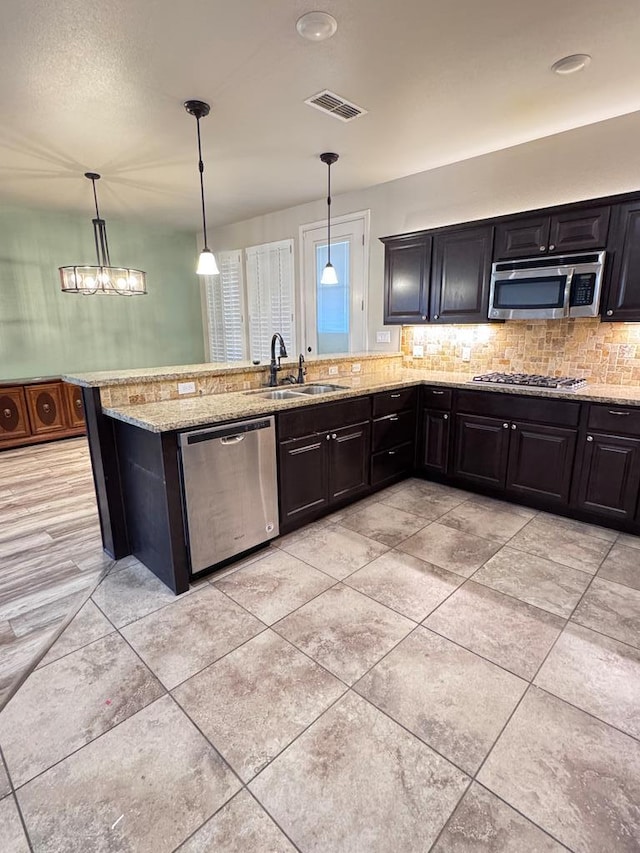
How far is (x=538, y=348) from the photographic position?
11.9ft

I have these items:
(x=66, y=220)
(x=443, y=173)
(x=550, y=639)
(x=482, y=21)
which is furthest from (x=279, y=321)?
(x=550, y=639)

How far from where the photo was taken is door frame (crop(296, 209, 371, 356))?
4.54 m

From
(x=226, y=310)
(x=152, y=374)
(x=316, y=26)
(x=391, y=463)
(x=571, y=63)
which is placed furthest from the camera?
(x=226, y=310)

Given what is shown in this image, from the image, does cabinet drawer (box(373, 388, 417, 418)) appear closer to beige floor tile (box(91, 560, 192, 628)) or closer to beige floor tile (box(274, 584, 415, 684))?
beige floor tile (box(274, 584, 415, 684))

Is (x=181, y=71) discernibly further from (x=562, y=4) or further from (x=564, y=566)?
(x=564, y=566)

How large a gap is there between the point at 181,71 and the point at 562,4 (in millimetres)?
1850

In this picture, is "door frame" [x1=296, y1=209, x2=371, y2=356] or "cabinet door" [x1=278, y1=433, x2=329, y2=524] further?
"door frame" [x1=296, y1=209, x2=371, y2=356]

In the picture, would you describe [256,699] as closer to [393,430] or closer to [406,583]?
[406,583]

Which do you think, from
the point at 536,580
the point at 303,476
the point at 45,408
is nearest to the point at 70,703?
the point at 303,476

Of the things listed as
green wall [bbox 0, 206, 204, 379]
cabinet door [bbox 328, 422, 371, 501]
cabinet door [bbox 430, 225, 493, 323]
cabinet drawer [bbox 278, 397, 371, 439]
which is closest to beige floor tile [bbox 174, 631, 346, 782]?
cabinet drawer [bbox 278, 397, 371, 439]

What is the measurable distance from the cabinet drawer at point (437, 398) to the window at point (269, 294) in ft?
7.42

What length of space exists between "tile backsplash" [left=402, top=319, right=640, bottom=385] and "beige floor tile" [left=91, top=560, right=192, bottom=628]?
10.1ft

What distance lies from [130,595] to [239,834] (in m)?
1.39

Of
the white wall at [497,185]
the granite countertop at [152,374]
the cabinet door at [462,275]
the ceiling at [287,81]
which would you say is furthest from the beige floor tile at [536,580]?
the ceiling at [287,81]
